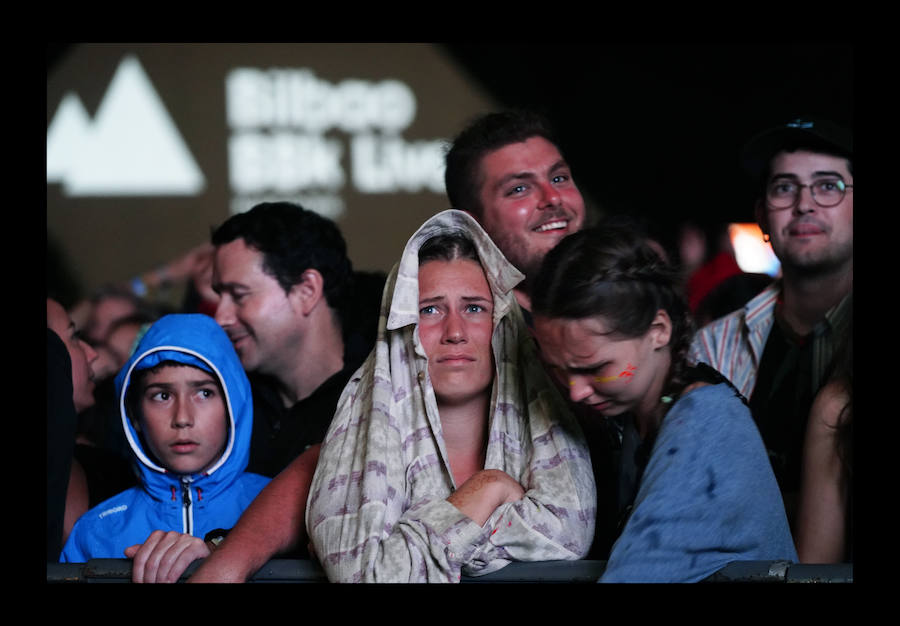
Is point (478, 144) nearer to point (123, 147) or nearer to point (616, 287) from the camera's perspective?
point (616, 287)

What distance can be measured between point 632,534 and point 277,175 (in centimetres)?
548

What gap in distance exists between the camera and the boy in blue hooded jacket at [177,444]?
2.57m

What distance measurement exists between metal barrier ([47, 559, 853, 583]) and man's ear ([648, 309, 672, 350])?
0.43 meters

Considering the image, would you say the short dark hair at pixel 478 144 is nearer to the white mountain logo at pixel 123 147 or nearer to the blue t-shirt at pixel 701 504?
the blue t-shirt at pixel 701 504

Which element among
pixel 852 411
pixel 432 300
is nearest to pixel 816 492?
pixel 852 411

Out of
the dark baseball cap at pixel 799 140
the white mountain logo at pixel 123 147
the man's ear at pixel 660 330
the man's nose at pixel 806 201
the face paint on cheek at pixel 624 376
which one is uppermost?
the white mountain logo at pixel 123 147

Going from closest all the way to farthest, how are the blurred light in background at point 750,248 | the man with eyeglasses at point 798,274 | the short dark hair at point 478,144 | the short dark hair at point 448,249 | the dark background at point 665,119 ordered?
the short dark hair at point 448,249 → the man with eyeglasses at point 798,274 → the short dark hair at point 478,144 → the dark background at point 665,119 → the blurred light in background at point 750,248

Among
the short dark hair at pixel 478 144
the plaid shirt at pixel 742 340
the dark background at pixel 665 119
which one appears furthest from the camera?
the dark background at pixel 665 119

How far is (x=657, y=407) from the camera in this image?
6.75 ft

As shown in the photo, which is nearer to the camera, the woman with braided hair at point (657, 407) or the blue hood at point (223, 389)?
the woman with braided hair at point (657, 407)

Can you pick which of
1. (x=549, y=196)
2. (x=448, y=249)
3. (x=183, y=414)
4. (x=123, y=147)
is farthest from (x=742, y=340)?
(x=123, y=147)

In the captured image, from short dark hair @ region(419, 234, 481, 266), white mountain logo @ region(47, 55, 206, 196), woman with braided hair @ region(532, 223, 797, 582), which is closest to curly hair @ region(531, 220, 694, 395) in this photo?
woman with braided hair @ region(532, 223, 797, 582)

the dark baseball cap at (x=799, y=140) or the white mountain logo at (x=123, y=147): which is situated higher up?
the white mountain logo at (x=123, y=147)

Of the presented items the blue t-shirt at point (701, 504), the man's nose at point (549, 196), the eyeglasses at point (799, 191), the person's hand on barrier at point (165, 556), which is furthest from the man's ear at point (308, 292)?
the blue t-shirt at point (701, 504)
